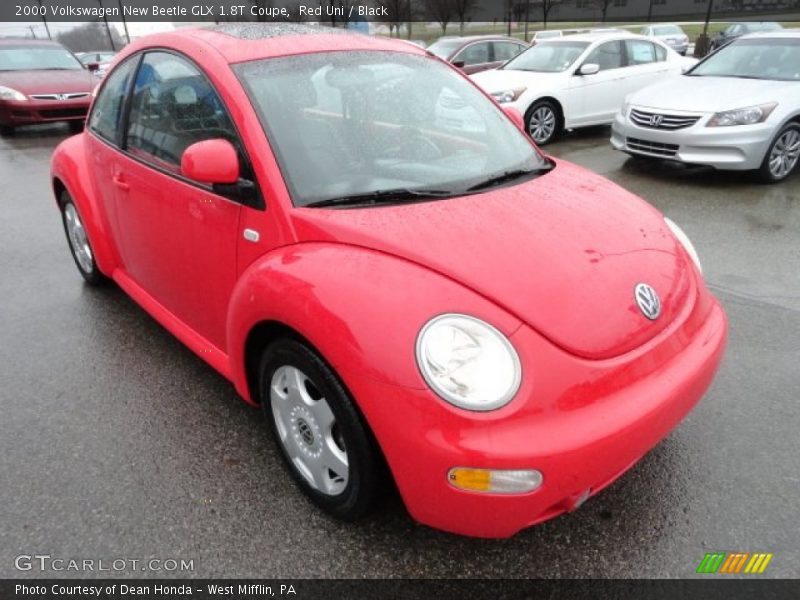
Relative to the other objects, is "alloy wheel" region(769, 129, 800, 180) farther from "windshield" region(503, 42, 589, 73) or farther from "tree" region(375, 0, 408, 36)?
"tree" region(375, 0, 408, 36)

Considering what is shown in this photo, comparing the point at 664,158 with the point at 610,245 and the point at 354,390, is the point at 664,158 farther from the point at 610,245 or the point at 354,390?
the point at 354,390

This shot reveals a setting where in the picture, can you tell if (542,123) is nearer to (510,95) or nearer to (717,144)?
(510,95)

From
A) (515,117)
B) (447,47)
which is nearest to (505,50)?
(447,47)

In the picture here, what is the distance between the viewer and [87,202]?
3566 mm

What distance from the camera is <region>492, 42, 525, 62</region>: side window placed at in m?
11.9

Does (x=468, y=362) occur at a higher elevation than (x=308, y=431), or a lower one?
higher

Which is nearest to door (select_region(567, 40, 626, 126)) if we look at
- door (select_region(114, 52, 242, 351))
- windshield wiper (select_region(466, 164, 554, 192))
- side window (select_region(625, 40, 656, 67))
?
side window (select_region(625, 40, 656, 67))

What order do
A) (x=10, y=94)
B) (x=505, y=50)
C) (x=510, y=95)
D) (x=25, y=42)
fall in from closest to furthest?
1. (x=510, y=95)
2. (x=10, y=94)
3. (x=25, y=42)
4. (x=505, y=50)

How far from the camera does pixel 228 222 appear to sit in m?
2.34

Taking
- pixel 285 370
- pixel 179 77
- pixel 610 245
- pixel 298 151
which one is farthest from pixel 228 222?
pixel 610 245

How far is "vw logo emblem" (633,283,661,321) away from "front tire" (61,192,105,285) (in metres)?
3.34

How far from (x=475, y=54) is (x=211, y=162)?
10.7 metres

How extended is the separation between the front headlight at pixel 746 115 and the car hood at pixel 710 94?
0.05 meters

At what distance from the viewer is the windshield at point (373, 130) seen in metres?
2.27
